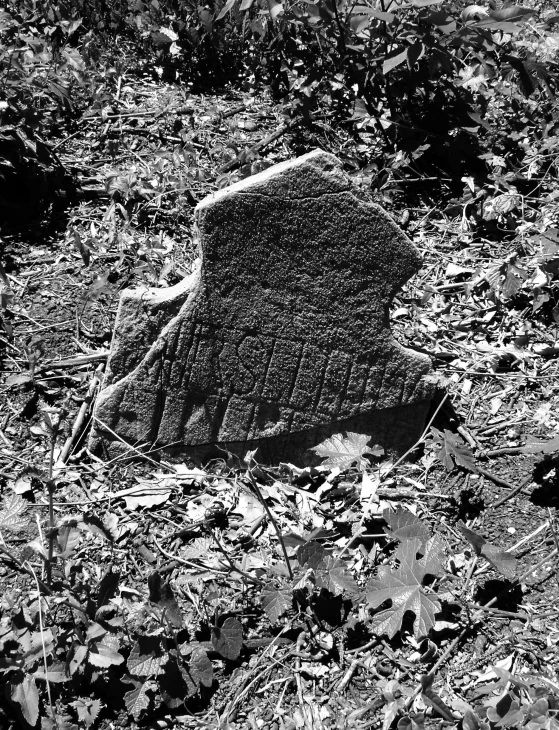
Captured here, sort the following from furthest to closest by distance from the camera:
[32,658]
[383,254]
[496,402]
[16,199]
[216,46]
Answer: [216,46]
[16,199]
[496,402]
[383,254]
[32,658]

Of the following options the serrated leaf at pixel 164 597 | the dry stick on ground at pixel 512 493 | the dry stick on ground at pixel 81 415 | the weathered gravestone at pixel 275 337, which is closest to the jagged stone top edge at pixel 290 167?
the weathered gravestone at pixel 275 337

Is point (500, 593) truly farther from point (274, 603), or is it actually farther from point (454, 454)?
point (274, 603)

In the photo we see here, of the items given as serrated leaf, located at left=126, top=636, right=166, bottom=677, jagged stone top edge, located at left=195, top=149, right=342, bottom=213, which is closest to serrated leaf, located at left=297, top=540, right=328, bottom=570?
serrated leaf, located at left=126, top=636, right=166, bottom=677

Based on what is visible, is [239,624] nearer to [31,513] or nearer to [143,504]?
[143,504]

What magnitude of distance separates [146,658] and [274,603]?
39 centimetres

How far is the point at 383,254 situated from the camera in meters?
2.50

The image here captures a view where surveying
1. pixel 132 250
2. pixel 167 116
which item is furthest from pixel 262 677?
pixel 167 116

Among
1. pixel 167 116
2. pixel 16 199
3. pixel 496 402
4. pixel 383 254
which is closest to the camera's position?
pixel 383 254

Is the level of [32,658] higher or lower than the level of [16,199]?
lower

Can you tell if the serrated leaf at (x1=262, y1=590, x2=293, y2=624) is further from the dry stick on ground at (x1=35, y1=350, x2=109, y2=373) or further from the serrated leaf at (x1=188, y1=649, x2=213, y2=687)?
the dry stick on ground at (x1=35, y1=350, x2=109, y2=373)

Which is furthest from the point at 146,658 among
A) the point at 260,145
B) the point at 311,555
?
the point at 260,145

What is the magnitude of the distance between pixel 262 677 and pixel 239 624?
0.54 feet

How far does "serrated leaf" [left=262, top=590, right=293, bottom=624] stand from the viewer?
220 cm

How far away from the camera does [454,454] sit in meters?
2.63
